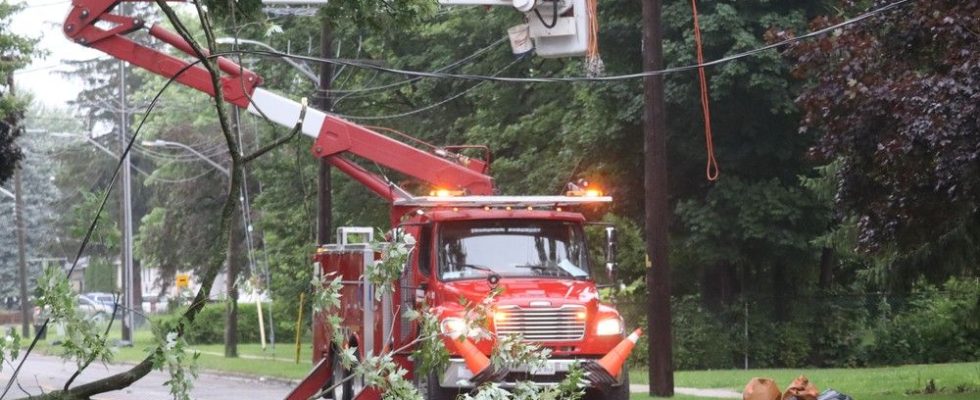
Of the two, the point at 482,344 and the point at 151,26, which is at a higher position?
the point at 151,26

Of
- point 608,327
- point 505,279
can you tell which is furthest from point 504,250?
point 608,327

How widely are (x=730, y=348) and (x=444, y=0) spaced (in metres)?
19.1

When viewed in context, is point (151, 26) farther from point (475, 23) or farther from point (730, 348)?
point (730, 348)

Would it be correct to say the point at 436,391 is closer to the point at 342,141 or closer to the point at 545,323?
the point at 545,323

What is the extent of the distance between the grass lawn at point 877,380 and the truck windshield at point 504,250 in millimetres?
5839

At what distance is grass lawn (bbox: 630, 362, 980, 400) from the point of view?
21.7 meters

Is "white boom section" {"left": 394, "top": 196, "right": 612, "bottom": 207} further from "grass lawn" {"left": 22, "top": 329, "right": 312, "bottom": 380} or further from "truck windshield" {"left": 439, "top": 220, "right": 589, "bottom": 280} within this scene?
"grass lawn" {"left": 22, "top": 329, "right": 312, "bottom": 380}

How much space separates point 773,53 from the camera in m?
28.3

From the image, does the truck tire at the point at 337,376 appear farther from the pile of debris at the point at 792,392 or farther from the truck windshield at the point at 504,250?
the pile of debris at the point at 792,392

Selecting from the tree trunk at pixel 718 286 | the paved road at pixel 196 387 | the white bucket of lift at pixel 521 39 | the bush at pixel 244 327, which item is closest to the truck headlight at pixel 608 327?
the white bucket of lift at pixel 521 39

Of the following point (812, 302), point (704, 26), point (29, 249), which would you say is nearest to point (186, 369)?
point (704, 26)

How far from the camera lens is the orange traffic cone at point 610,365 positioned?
1511 centimetres

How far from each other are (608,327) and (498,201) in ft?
6.16

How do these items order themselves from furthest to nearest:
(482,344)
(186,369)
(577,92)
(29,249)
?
(29,249) < (577,92) < (482,344) < (186,369)
